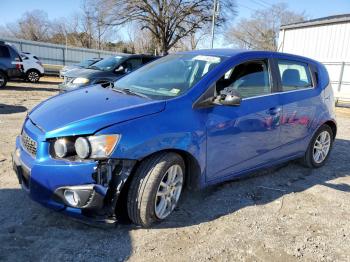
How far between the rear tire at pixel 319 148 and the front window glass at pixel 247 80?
1503 mm

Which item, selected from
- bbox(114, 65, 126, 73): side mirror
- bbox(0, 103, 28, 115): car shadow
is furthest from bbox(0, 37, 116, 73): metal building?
bbox(0, 103, 28, 115): car shadow

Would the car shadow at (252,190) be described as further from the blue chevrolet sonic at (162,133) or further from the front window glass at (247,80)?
the front window glass at (247,80)

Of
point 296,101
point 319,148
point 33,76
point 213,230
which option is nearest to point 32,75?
point 33,76

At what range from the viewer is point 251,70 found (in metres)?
4.20

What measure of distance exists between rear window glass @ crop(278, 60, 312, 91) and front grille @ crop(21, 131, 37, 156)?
299 centimetres

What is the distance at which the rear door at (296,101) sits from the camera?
4500 millimetres

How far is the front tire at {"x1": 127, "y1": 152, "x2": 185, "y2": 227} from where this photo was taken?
3098mm

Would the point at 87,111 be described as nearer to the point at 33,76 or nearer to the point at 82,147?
the point at 82,147

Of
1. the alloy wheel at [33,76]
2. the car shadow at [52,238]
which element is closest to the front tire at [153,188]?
the car shadow at [52,238]

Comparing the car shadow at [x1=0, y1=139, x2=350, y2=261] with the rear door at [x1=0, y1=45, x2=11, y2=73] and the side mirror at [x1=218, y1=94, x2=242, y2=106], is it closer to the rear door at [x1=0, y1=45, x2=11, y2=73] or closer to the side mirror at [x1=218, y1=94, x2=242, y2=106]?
the side mirror at [x1=218, y1=94, x2=242, y2=106]

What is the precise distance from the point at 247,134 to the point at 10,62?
1237 centimetres

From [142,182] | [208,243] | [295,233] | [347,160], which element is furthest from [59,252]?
[347,160]

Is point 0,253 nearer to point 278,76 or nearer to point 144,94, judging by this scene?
point 144,94

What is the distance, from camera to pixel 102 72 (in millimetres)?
10516
